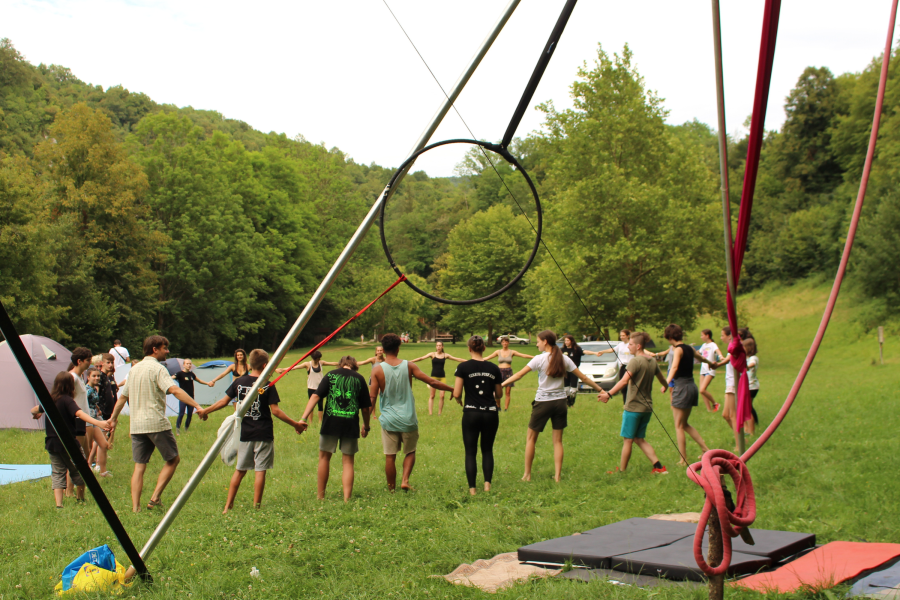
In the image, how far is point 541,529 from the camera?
5855 mm

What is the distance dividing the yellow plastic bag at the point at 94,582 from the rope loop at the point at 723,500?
3812 millimetres

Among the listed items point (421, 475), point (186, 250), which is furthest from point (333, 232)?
point (421, 475)

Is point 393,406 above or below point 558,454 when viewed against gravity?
above

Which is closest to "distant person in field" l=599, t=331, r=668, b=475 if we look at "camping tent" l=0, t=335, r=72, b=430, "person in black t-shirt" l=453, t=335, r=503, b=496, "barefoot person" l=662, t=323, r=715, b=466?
"barefoot person" l=662, t=323, r=715, b=466

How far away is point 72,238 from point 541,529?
37077mm

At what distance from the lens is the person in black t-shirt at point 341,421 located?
7371 millimetres

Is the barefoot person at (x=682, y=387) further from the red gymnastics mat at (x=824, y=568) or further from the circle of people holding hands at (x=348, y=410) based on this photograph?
the red gymnastics mat at (x=824, y=568)

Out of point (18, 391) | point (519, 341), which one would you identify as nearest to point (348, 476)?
point (18, 391)

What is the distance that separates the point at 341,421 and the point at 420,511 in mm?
1407

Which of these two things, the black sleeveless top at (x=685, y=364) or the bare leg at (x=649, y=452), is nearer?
the bare leg at (x=649, y=452)

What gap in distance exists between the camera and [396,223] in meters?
64.1

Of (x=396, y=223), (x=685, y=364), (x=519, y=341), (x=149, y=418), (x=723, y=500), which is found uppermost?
(x=396, y=223)

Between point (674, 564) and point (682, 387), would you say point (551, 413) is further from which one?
point (674, 564)

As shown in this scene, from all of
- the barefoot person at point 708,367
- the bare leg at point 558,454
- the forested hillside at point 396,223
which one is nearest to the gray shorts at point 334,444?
the bare leg at point 558,454
